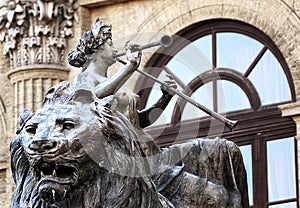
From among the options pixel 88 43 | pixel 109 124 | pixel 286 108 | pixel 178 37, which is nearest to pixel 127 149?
pixel 109 124

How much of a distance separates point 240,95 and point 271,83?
37cm

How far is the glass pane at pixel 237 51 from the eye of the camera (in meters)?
20.0

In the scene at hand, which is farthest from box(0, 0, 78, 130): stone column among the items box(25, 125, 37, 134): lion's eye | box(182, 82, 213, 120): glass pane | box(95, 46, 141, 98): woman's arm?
box(25, 125, 37, 134): lion's eye

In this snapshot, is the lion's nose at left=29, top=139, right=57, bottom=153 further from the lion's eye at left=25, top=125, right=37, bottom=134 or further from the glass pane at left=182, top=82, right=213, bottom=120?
the glass pane at left=182, top=82, right=213, bottom=120

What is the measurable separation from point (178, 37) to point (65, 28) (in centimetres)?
145

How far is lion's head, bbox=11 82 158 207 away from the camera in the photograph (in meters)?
10.6

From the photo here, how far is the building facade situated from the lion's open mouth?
7.92m

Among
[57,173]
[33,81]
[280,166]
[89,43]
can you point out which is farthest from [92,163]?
[33,81]

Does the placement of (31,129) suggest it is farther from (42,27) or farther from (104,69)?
(42,27)

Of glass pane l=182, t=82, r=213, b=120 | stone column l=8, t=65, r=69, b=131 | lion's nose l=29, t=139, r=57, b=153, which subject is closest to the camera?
lion's nose l=29, t=139, r=57, b=153

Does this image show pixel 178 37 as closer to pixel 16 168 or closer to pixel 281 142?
pixel 281 142

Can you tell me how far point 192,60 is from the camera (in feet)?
67.4

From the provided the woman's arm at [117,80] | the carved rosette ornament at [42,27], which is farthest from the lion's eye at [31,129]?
the carved rosette ornament at [42,27]

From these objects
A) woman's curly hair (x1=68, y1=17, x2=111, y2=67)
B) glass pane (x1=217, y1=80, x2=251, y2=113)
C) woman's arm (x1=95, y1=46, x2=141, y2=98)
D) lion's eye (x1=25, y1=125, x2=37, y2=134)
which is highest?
glass pane (x1=217, y1=80, x2=251, y2=113)
